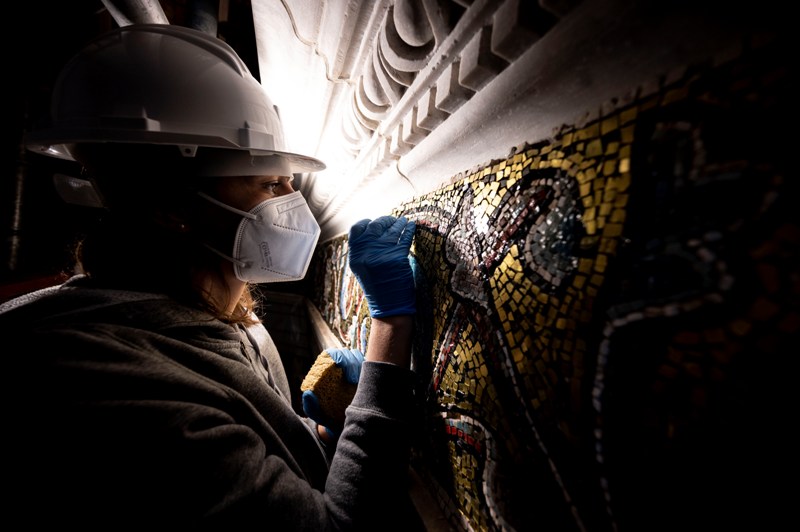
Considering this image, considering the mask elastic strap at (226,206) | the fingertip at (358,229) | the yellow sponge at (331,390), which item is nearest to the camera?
the mask elastic strap at (226,206)

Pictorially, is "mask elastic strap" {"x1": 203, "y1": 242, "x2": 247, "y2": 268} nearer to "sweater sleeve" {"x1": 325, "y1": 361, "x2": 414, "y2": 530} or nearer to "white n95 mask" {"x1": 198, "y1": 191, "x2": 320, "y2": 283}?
"white n95 mask" {"x1": 198, "y1": 191, "x2": 320, "y2": 283}

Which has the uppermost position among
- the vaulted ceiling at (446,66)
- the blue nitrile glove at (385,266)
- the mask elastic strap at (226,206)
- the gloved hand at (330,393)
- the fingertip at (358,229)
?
the vaulted ceiling at (446,66)

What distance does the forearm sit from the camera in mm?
966

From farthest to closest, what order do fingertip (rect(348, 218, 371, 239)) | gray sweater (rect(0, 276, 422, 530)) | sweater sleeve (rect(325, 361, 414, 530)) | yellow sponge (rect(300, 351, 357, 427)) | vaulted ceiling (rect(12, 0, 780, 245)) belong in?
1. yellow sponge (rect(300, 351, 357, 427))
2. fingertip (rect(348, 218, 371, 239))
3. sweater sleeve (rect(325, 361, 414, 530))
4. gray sweater (rect(0, 276, 422, 530))
5. vaulted ceiling (rect(12, 0, 780, 245))

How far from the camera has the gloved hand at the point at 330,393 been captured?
129cm

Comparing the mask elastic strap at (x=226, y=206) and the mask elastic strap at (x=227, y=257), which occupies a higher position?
the mask elastic strap at (x=226, y=206)

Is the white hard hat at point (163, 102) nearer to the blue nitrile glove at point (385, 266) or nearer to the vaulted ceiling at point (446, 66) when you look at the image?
the vaulted ceiling at point (446, 66)

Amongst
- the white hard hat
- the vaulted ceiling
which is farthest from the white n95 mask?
the vaulted ceiling

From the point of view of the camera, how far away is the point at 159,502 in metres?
0.53

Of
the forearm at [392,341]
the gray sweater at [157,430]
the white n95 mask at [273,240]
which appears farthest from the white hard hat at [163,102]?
the forearm at [392,341]

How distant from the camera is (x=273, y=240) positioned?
1.07m

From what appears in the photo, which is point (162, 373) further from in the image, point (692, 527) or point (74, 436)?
point (692, 527)

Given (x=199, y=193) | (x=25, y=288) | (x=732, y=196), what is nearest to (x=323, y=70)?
(x=199, y=193)

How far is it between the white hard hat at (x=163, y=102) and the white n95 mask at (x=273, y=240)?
0.14m
